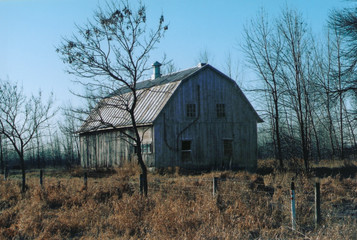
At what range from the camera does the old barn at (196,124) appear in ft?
73.6

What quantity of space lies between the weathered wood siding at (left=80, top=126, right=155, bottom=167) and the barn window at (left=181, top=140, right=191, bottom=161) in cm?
195

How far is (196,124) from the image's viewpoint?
2336 centimetres

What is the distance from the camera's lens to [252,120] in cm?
2506

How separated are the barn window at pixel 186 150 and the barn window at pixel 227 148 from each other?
2.37m

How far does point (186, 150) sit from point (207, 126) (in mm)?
2013

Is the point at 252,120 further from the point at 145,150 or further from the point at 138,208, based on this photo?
the point at 138,208

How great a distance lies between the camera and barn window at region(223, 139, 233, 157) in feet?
78.8

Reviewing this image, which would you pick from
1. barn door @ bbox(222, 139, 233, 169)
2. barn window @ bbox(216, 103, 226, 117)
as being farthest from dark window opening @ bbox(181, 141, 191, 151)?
barn window @ bbox(216, 103, 226, 117)

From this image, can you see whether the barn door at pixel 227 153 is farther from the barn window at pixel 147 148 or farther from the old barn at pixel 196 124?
the barn window at pixel 147 148

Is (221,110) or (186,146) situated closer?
(186,146)

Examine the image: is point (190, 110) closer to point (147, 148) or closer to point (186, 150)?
point (186, 150)

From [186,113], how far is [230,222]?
15.3 metres

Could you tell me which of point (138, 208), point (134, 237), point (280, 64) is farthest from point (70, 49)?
point (280, 64)

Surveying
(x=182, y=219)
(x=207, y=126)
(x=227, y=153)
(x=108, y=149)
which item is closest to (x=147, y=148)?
(x=207, y=126)
